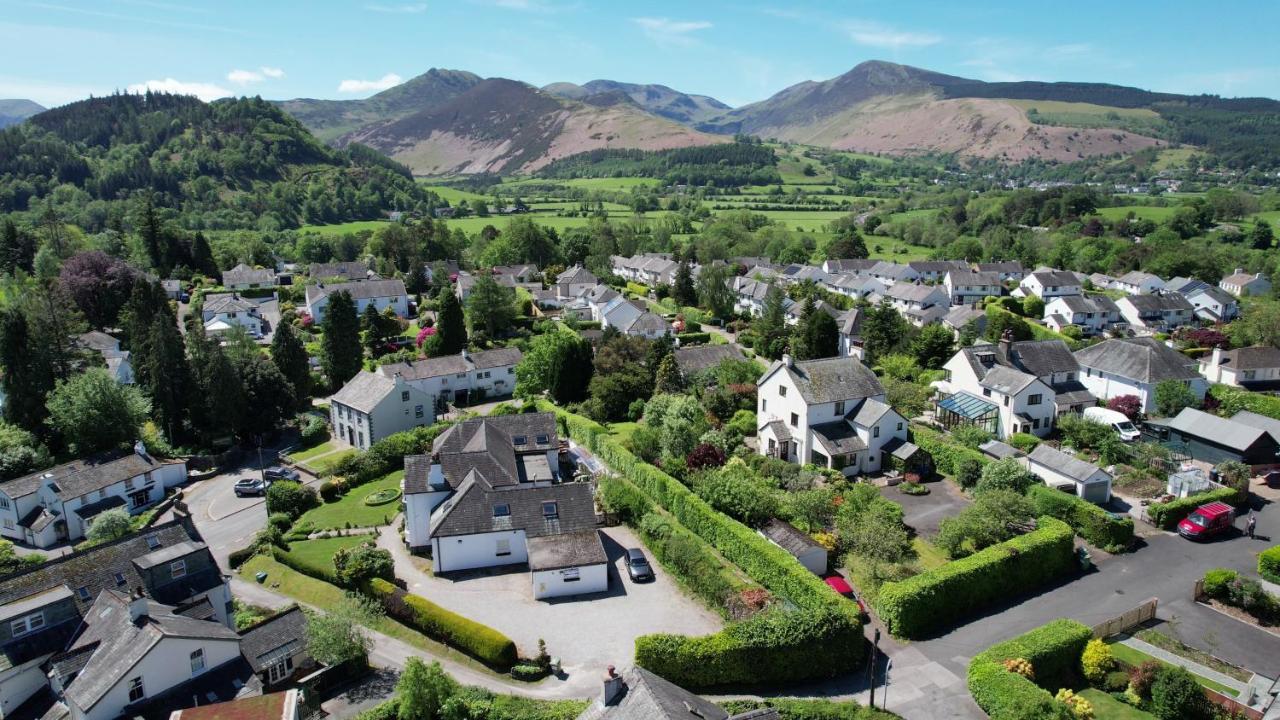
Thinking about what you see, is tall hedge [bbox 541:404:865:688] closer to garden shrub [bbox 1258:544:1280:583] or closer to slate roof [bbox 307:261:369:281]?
garden shrub [bbox 1258:544:1280:583]

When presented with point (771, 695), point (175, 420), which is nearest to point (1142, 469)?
point (771, 695)

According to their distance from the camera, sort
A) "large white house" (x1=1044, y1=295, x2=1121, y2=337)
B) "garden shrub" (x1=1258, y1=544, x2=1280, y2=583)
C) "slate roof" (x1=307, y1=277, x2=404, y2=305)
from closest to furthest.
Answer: "garden shrub" (x1=1258, y1=544, x2=1280, y2=583)
"large white house" (x1=1044, y1=295, x2=1121, y2=337)
"slate roof" (x1=307, y1=277, x2=404, y2=305)

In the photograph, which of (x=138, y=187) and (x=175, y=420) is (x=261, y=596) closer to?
(x=175, y=420)

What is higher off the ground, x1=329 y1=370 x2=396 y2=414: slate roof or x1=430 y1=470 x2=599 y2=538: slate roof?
x1=329 y1=370 x2=396 y2=414: slate roof

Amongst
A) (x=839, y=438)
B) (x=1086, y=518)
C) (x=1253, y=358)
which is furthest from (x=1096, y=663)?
(x=1253, y=358)

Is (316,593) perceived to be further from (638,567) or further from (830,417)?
(830,417)

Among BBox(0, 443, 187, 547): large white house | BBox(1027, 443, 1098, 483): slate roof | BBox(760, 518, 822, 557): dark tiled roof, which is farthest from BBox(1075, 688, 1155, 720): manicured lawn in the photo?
BBox(0, 443, 187, 547): large white house

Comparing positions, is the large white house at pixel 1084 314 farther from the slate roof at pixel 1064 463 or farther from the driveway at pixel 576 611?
the driveway at pixel 576 611

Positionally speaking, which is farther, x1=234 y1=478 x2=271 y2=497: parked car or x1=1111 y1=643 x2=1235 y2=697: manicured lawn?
x1=234 y1=478 x2=271 y2=497: parked car
